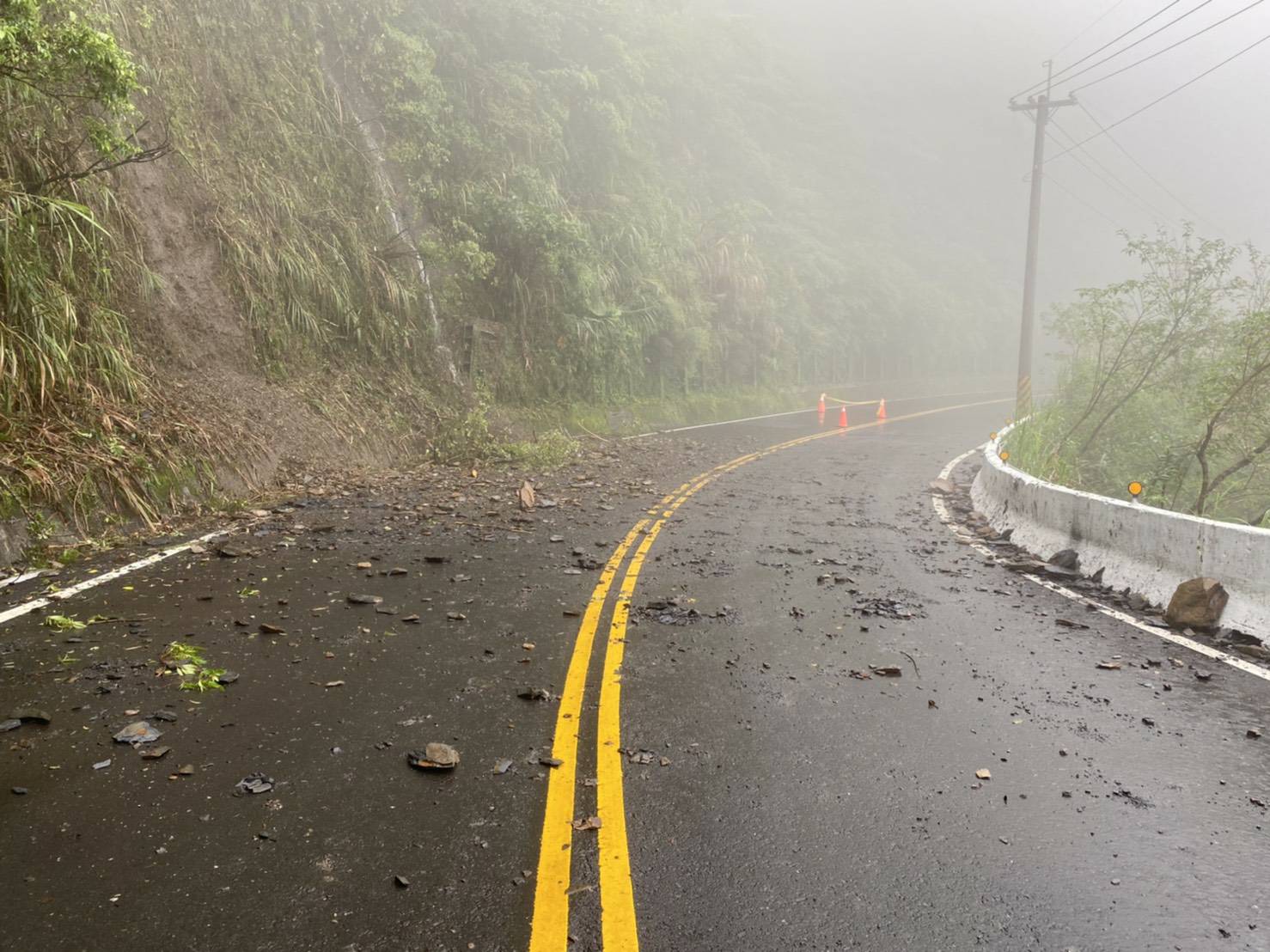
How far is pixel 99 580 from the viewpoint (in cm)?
702

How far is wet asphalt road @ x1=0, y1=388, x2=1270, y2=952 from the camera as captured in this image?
307 centimetres

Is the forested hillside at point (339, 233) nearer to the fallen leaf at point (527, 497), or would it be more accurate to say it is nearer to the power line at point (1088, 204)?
the fallen leaf at point (527, 497)

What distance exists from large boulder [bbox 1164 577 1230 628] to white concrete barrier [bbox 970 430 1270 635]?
0.22 ft

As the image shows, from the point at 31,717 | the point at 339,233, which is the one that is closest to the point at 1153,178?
the point at 339,233

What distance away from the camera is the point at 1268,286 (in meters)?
14.1

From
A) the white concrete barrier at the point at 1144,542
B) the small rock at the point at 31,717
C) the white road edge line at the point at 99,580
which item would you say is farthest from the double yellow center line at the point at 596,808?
the white concrete barrier at the point at 1144,542

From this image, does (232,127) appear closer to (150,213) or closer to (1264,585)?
(150,213)

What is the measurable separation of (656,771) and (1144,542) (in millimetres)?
5819

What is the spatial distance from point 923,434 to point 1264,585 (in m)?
19.9

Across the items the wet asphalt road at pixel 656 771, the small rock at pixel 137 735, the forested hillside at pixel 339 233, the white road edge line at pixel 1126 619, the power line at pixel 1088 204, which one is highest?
the power line at pixel 1088 204

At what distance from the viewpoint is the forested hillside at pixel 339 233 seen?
9.03 metres

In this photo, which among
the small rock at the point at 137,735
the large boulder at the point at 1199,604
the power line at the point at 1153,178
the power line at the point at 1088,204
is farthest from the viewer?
the power line at the point at 1153,178

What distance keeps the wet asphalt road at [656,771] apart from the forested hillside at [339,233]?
3.69 metres

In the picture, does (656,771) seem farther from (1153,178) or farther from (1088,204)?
(1153,178)
